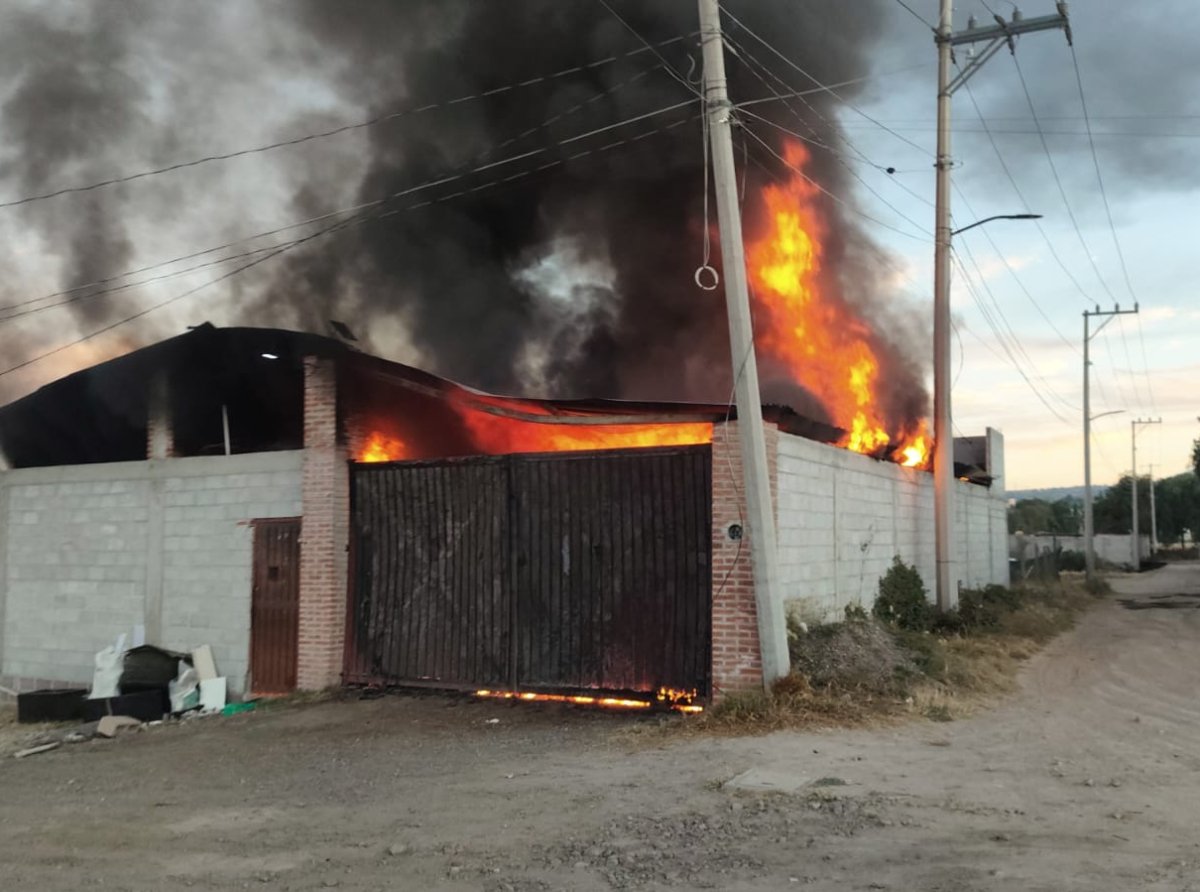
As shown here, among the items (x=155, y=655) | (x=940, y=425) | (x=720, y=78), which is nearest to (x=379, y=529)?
(x=155, y=655)

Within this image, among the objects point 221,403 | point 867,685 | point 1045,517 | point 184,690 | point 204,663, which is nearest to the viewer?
point 867,685

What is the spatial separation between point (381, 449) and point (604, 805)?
20.5 ft

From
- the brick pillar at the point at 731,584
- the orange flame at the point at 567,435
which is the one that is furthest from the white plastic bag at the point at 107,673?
the brick pillar at the point at 731,584

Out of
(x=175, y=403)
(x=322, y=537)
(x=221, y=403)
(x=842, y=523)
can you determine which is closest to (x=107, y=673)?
(x=322, y=537)

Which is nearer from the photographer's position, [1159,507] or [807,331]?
[807,331]

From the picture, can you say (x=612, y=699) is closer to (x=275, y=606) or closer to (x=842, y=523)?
(x=842, y=523)

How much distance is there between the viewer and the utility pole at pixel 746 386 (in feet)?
26.0

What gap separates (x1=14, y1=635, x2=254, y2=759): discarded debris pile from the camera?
10.1 metres

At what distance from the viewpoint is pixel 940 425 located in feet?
47.5

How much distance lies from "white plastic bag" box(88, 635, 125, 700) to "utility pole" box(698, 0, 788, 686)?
24.5 ft

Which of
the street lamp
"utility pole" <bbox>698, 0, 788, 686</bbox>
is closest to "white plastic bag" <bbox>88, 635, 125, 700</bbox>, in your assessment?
"utility pole" <bbox>698, 0, 788, 686</bbox>

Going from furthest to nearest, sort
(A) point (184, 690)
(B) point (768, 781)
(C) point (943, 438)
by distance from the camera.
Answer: (C) point (943, 438), (A) point (184, 690), (B) point (768, 781)

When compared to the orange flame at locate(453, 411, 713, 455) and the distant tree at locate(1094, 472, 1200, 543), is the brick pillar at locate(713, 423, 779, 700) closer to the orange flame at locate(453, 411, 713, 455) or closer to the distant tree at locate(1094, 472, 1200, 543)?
the orange flame at locate(453, 411, 713, 455)

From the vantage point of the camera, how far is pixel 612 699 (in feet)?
28.5
